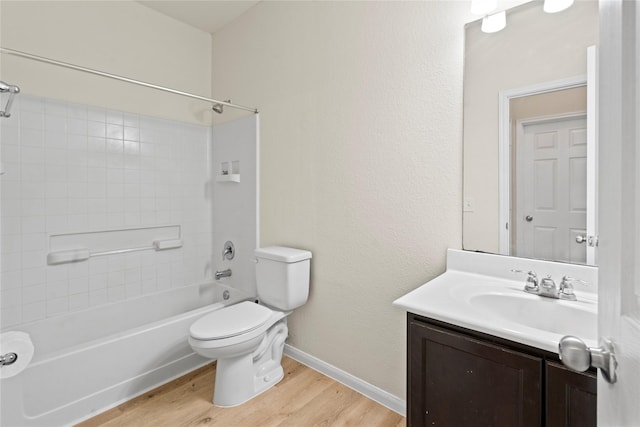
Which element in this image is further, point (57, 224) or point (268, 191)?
point (268, 191)

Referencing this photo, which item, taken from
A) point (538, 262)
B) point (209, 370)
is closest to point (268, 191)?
point (209, 370)

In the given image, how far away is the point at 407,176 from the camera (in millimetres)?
1592

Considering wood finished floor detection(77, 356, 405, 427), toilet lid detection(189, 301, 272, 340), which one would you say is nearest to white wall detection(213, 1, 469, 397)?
wood finished floor detection(77, 356, 405, 427)

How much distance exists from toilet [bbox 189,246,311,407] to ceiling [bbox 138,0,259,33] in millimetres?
1865

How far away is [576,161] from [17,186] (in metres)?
2.86

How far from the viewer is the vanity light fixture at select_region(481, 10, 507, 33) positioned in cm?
132

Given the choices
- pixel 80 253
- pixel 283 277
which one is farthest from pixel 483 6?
pixel 80 253

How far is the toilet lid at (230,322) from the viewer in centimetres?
162

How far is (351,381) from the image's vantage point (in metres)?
1.84

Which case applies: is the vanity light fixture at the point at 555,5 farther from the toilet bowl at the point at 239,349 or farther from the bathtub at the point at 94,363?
the bathtub at the point at 94,363

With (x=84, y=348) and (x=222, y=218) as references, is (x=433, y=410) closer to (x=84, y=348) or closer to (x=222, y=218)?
(x=84, y=348)

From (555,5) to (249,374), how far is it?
7.25 ft

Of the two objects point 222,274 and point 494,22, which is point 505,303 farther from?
point 222,274

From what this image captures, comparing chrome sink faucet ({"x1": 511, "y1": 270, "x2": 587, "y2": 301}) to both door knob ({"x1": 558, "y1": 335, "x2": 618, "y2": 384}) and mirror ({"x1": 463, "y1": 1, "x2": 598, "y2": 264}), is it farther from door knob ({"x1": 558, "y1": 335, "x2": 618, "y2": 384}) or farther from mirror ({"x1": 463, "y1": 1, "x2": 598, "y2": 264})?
door knob ({"x1": 558, "y1": 335, "x2": 618, "y2": 384})
